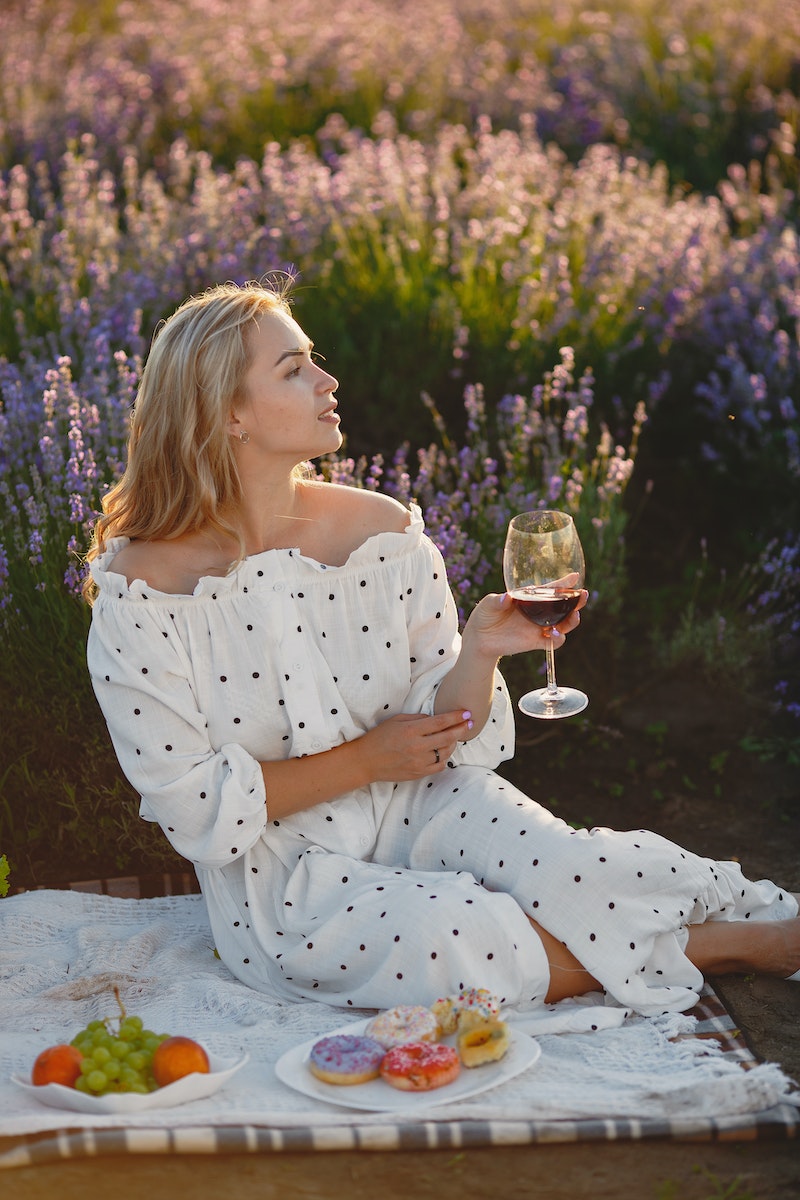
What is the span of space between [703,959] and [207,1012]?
1.07 meters

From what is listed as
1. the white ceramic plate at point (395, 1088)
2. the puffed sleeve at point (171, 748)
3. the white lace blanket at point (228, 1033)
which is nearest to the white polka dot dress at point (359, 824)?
the puffed sleeve at point (171, 748)

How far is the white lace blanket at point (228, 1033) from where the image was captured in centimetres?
266

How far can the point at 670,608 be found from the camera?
5.37 metres

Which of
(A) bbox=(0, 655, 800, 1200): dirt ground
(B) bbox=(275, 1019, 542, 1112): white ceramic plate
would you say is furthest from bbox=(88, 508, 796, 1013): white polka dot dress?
(A) bbox=(0, 655, 800, 1200): dirt ground

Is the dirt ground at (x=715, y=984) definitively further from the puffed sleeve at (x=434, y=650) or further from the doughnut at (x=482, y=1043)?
the puffed sleeve at (x=434, y=650)

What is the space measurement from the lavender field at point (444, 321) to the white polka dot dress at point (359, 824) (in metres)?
0.76

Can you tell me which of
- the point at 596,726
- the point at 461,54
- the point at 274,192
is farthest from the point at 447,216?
the point at 461,54

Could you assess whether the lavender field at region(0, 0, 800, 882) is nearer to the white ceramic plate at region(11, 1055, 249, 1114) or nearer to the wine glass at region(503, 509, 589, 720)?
the wine glass at region(503, 509, 589, 720)

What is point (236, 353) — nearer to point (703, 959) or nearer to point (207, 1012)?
point (207, 1012)

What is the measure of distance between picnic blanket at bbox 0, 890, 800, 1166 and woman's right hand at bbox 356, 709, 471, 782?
1.69ft

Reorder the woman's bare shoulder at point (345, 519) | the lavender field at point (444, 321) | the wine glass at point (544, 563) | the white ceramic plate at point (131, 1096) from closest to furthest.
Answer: the white ceramic plate at point (131, 1096) < the wine glass at point (544, 563) < the woman's bare shoulder at point (345, 519) < the lavender field at point (444, 321)

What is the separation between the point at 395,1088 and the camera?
8.92ft

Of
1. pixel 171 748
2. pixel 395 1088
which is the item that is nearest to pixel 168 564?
pixel 171 748

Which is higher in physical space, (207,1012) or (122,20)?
(122,20)
